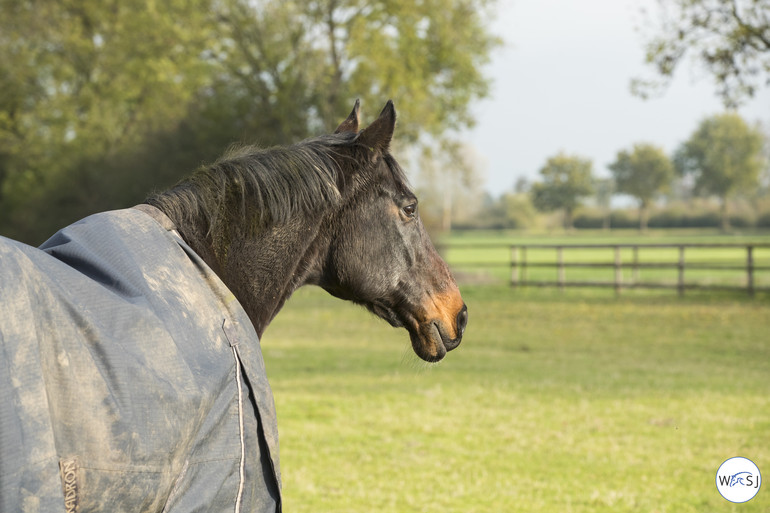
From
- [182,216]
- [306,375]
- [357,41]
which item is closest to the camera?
[182,216]

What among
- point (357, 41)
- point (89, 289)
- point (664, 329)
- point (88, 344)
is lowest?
point (664, 329)

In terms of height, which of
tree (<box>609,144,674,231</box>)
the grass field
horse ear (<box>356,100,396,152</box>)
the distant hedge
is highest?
tree (<box>609,144,674,231</box>)

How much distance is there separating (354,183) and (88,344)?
1.11 meters

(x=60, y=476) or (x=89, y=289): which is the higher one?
(x=89, y=289)

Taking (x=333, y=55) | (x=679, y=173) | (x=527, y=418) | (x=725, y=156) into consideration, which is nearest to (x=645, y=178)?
(x=679, y=173)

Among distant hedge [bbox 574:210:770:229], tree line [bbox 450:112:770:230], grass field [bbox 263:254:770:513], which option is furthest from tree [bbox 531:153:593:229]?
grass field [bbox 263:254:770:513]

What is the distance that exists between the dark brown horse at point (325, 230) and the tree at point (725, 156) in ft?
227

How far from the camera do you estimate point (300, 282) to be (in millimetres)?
2523

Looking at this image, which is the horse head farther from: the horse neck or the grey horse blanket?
the grey horse blanket

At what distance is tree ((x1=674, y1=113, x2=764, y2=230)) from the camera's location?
64.4 m

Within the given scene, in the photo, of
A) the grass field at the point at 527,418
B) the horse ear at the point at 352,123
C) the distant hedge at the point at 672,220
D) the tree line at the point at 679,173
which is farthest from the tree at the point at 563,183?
the horse ear at the point at 352,123

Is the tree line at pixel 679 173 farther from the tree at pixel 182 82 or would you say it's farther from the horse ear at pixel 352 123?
the horse ear at pixel 352 123

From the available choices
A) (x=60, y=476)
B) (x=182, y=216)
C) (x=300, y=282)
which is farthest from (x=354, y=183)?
(x=60, y=476)

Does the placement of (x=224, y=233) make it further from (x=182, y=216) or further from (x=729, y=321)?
(x=729, y=321)
